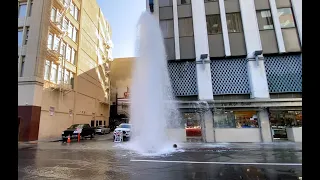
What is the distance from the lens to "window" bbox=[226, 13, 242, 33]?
18317mm

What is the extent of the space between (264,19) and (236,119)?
10524mm

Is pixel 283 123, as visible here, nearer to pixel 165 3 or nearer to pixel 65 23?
pixel 165 3

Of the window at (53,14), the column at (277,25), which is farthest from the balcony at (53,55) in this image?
the column at (277,25)

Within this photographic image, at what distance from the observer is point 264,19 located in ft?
59.8

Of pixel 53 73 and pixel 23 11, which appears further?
pixel 53 73

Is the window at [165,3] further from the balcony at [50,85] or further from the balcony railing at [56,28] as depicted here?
the balcony at [50,85]

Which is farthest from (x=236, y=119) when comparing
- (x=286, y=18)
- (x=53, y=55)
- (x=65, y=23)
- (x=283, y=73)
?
(x=65, y=23)

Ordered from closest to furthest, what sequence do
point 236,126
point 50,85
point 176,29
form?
point 236,126, point 176,29, point 50,85

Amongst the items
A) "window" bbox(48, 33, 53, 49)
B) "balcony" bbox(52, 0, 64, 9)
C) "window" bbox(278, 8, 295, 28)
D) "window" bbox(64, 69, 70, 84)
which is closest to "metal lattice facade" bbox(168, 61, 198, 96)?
"window" bbox(278, 8, 295, 28)

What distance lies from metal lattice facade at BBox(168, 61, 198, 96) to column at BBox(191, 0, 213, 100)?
640 millimetres
